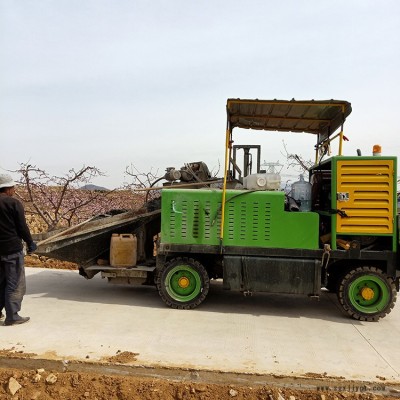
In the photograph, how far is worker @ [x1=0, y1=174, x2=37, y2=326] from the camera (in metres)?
4.69

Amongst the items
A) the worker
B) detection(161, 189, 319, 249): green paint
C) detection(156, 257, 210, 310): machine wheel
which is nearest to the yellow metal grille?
detection(161, 189, 319, 249): green paint

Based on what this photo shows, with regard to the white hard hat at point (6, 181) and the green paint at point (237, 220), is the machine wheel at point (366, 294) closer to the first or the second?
the green paint at point (237, 220)

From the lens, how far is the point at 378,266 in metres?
5.38

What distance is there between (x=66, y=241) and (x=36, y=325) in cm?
143

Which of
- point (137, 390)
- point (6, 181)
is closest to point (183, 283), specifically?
point (137, 390)

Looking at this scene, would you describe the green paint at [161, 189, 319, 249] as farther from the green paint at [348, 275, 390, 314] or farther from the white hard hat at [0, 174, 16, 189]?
the white hard hat at [0, 174, 16, 189]

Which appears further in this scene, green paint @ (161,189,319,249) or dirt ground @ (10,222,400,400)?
green paint @ (161,189,319,249)

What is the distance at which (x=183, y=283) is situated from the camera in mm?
5613

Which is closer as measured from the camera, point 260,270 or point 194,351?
point 194,351

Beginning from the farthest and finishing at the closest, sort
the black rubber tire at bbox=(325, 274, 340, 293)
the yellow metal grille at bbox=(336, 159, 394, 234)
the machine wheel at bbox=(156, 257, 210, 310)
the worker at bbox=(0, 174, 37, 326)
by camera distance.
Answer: the black rubber tire at bbox=(325, 274, 340, 293), the machine wheel at bbox=(156, 257, 210, 310), the yellow metal grille at bbox=(336, 159, 394, 234), the worker at bbox=(0, 174, 37, 326)

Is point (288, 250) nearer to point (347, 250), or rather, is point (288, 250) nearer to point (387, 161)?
point (347, 250)

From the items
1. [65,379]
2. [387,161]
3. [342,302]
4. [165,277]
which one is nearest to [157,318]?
[165,277]

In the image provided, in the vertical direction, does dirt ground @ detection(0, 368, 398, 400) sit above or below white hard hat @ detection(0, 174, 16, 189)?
below

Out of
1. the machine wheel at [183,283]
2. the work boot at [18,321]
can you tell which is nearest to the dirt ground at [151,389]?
the work boot at [18,321]
